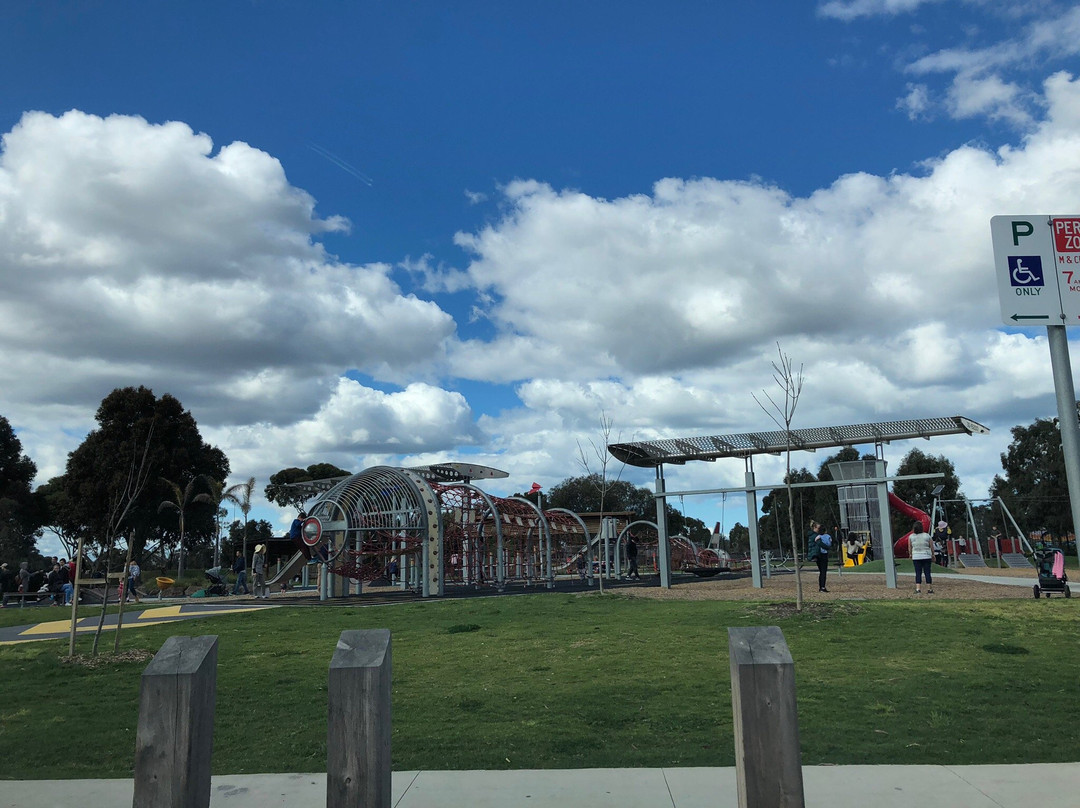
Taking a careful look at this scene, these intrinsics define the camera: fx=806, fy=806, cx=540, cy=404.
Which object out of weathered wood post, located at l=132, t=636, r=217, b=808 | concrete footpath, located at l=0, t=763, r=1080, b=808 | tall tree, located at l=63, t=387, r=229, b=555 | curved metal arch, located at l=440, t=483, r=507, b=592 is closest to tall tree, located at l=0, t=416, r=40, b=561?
tall tree, located at l=63, t=387, r=229, b=555

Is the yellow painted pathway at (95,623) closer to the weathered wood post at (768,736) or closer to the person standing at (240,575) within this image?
the person standing at (240,575)

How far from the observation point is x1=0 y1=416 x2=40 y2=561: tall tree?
4516 centimetres

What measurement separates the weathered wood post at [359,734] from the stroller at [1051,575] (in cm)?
1494

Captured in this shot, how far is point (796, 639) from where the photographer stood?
410 inches

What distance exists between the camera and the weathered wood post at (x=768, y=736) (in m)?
3.34

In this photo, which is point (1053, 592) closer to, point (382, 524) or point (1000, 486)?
point (382, 524)

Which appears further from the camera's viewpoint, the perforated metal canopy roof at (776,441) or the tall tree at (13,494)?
the tall tree at (13,494)

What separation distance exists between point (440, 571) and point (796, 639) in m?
15.2

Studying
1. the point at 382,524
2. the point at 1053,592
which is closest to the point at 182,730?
the point at 1053,592

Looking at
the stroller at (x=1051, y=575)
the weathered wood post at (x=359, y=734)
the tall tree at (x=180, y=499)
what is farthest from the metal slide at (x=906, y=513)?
the tall tree at (x=180, y=499)

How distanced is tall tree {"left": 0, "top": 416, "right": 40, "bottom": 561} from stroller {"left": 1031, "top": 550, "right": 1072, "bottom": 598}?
4743cm

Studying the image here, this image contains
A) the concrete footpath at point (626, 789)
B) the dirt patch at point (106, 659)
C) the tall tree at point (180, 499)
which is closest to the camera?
the concrete footpath at point (626, 789)

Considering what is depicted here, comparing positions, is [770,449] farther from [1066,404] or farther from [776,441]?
[1066,404]

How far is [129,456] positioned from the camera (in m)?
40.0
